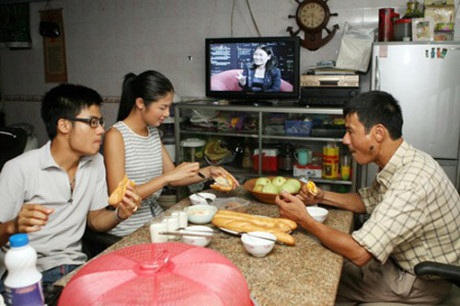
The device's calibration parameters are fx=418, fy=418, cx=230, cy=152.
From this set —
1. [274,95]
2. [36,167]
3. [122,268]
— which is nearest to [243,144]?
[274,95]

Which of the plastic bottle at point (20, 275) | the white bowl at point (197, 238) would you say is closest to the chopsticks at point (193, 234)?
the white bowl at point (197, 238)

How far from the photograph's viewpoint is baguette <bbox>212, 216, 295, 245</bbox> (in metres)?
1.58

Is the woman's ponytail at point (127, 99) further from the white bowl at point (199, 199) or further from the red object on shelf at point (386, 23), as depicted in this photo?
the red object on shelf at point (386, 23)

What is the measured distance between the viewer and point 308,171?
3.82 meters

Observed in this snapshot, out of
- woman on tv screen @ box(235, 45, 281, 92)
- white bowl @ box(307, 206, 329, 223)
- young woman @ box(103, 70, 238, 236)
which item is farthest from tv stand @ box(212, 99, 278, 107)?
white bowl @ box(307, 206, 329, 223)

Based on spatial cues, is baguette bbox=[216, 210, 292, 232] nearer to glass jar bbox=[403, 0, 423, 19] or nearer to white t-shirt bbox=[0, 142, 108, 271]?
white t-shirt bbox=[0, 142, 108, 271]

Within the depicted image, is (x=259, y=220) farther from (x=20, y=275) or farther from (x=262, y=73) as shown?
(x=262, y=73)

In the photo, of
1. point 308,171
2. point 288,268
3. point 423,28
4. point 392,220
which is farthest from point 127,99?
point 423,28

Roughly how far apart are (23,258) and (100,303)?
22 centimetres

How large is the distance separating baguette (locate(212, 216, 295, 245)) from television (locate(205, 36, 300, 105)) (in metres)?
2.38

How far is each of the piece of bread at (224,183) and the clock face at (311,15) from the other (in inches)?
93.5

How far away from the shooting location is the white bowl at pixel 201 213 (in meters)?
1.80

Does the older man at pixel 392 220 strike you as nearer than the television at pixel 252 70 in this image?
Yes

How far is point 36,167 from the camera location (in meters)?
1.78
